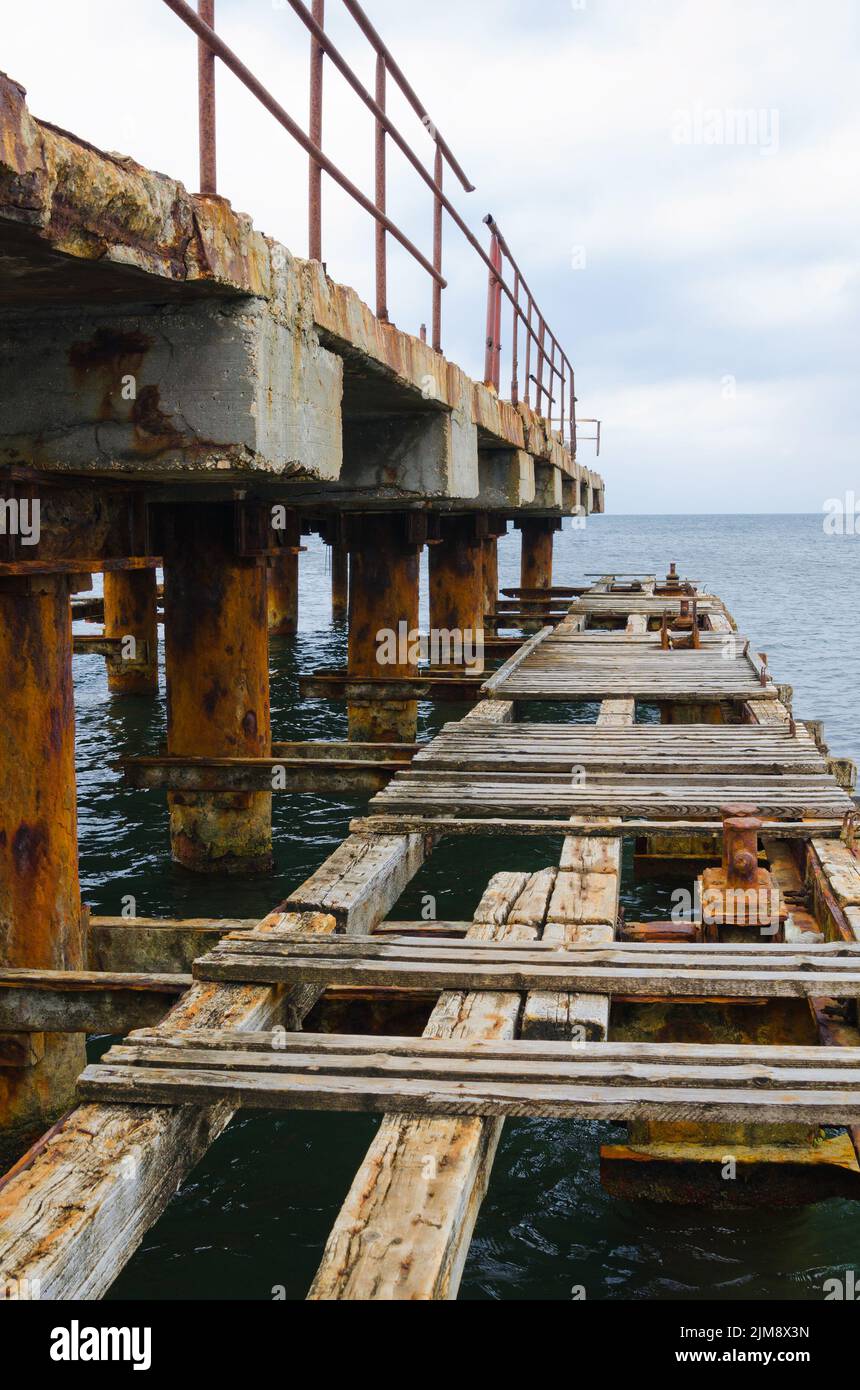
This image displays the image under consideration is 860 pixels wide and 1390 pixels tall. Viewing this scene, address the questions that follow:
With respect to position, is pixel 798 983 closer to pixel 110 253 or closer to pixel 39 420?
pixel 110 253

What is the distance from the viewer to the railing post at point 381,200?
6.45 metres

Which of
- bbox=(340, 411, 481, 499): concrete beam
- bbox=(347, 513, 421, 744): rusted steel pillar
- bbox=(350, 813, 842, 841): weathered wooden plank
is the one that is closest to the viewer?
bbox=(350, 813, 842, 841): weathered wooden plank

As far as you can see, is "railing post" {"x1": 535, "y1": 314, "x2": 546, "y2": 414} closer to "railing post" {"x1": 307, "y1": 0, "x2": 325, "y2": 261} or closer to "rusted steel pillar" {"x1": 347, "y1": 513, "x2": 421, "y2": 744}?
"rusted steel pillar" {"x1": 347, "y1": 513, "x2": 421, "y2": 744}

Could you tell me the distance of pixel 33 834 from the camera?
16.8 feet

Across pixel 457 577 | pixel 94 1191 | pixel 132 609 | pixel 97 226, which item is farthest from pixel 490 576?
pixel 94 1191

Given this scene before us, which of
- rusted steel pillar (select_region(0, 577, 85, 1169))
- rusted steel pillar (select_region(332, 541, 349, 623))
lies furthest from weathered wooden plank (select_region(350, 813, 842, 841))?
rusted steel pillar (select_region(332, 541, 349, 623))

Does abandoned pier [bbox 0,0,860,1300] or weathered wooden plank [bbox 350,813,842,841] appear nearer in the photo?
abandoned pier [bbox 0,0,860,1300]

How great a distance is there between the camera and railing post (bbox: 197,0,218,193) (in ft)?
14.4

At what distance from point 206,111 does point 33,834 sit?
281cm

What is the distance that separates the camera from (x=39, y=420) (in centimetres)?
482

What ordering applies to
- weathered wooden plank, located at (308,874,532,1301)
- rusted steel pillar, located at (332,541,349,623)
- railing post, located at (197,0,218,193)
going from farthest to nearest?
rusted steel pillar, located at (332,541,349,623) → railing post, located at (197,0,218,193) → weathered wooden plank, located at (308,874,532,1301)

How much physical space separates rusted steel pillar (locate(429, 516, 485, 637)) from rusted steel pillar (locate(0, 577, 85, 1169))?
9998 millimetres
